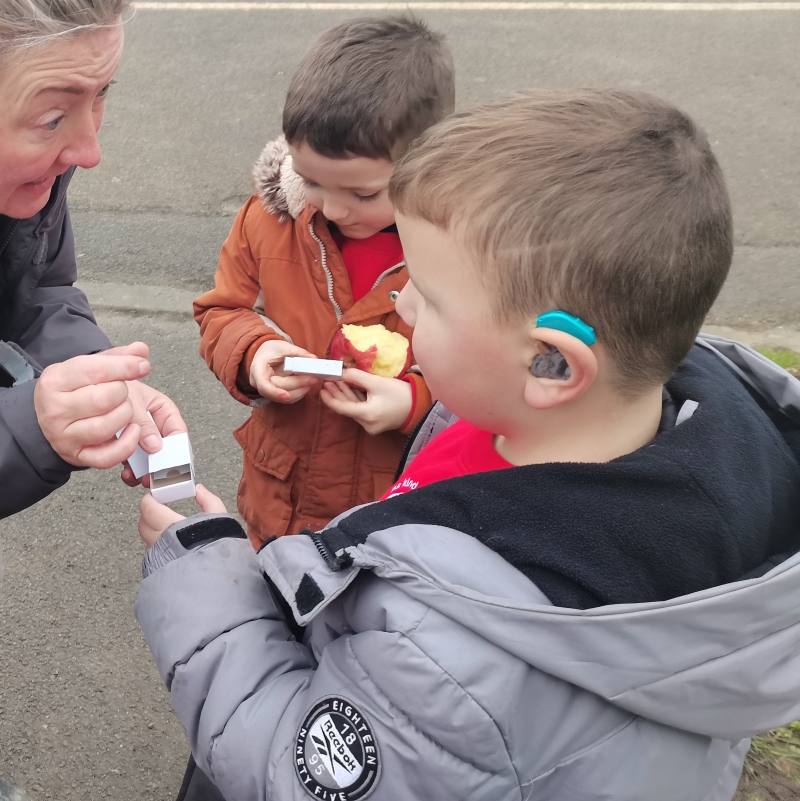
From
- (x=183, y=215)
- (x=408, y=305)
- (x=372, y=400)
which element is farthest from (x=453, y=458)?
(x=183, y=215)

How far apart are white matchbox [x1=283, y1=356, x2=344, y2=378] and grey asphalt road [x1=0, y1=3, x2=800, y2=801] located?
1.45 m

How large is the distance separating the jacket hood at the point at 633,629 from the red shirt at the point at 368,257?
1.03 meters

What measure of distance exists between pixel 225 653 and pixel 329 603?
24cm

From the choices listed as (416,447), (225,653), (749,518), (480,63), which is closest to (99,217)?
(480,63)

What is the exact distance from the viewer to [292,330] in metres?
2.21

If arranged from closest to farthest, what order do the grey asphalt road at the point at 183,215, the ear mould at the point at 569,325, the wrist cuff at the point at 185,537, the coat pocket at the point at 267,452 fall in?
the ear mould at the point at 569,325 → the wrist cuff at the point at 185,537 → the coat pocket at the point at 267,452 → the grey asphalt road at the point at 183,215

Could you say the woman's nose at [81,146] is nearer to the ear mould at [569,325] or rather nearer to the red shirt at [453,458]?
the red shirt at [453,458]

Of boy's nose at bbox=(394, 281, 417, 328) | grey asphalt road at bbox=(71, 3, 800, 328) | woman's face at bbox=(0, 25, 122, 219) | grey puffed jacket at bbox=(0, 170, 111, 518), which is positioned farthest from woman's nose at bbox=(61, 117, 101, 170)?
grey asphalt road at bbox=(71, 3, 800, 328)

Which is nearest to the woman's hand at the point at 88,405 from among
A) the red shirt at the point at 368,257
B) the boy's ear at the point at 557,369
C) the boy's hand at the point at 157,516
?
the boy's hand at the point at 157,516

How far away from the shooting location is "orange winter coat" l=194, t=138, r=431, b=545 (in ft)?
6.86

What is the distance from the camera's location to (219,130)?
241 inches

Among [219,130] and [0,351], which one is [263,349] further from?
[219,130]

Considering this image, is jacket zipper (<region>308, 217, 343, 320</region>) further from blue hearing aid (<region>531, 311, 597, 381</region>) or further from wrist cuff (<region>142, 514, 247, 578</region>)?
blue hearing aid (<region>531, 311, 597, 381</region>)

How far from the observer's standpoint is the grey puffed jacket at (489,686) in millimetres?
1096
